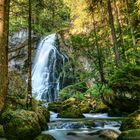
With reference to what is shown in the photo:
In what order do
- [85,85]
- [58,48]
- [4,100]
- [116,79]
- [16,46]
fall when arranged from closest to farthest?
[4,100] → [116,79] → [85,85] → [58,48] → [16,46]

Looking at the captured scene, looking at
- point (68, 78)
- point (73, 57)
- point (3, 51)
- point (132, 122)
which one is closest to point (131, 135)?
point (132, 122)

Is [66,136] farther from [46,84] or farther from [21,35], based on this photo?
[21,35]

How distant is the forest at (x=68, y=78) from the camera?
412 inches

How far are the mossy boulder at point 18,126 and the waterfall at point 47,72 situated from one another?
16.5 m

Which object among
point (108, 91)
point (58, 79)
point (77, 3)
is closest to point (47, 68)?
point (58, 79)

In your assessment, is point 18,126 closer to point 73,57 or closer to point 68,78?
point 73,57

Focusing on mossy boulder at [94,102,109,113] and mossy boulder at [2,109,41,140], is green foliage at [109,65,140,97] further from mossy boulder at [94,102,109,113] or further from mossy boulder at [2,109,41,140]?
mossy boulder at [2,109,41,140]

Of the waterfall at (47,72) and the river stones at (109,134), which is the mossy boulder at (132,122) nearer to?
the river stones at (109,134)

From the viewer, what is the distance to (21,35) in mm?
36281

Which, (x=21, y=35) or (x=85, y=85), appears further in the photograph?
(x=21, y=35)

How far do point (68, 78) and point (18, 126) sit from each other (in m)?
18.9

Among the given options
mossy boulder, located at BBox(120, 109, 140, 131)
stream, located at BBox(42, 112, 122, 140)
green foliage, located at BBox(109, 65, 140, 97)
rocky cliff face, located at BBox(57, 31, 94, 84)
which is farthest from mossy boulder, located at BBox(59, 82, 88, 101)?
mossy boulder, located at BBox(120, 109, 140, 131)

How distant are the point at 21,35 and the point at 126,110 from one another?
22.2m

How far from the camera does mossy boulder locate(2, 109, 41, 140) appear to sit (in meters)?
9.87
